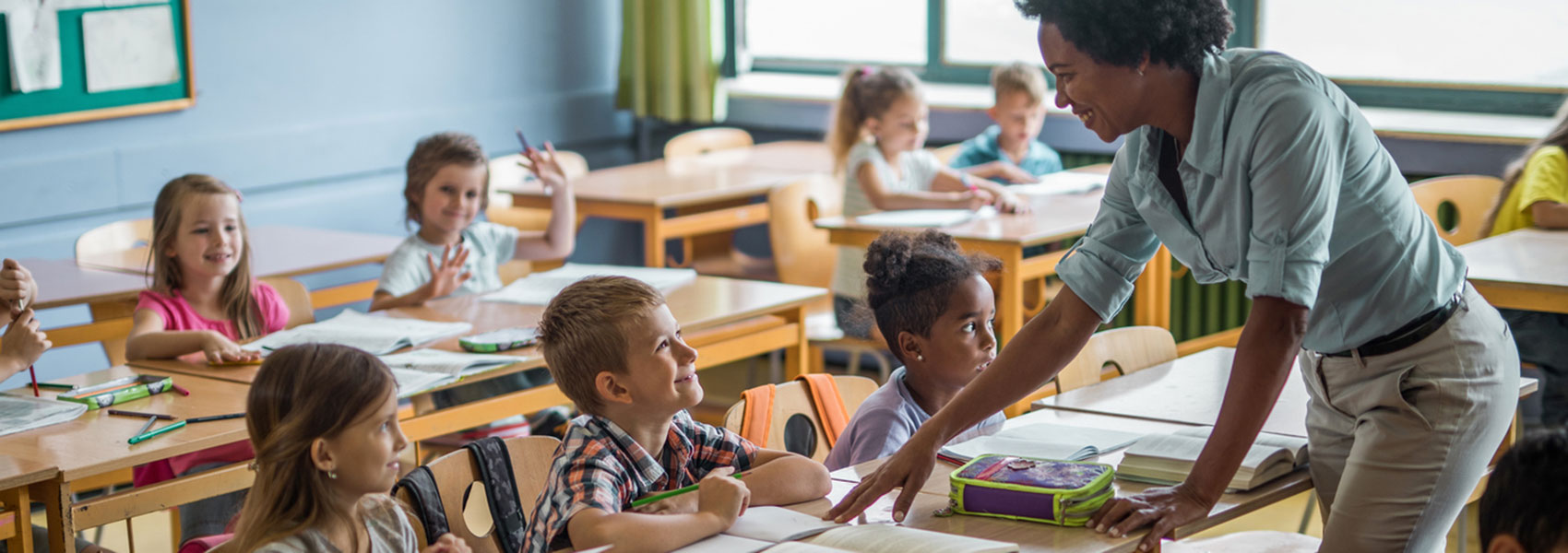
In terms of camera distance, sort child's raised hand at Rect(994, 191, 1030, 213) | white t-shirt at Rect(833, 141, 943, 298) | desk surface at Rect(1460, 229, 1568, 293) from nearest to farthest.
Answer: desk surface at Rect(1460, 229, 1568, 293) < child's raised hand at Rect(994, 191, 1030, 213) < white t-shirt at Rect(833, 141, 943, 298)

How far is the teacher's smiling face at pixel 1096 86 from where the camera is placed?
5.21ft

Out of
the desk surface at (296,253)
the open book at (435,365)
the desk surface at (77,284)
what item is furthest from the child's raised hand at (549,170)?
the open book at (435,365)

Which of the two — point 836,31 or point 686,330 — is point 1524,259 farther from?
point 836,31

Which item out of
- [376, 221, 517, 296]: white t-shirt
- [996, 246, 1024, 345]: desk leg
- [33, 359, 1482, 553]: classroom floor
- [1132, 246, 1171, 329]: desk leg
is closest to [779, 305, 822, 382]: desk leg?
[996, 246, 1024, 345]: desk leg

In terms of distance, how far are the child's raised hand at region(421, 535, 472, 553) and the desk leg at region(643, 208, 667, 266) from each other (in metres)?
2.73

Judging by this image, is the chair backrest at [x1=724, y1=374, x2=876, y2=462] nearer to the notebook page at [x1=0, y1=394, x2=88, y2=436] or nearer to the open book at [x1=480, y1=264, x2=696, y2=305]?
the open book at [x1=480, y1=264, x2=696, y2=305]

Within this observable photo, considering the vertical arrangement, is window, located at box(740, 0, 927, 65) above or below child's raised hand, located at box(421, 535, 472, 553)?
above

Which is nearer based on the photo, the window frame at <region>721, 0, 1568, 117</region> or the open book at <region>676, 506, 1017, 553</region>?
the open book at <region>676, 506, 1017, 553</region>

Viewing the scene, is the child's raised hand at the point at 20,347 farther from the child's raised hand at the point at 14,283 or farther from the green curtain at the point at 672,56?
the green curtain at the point at 672,56

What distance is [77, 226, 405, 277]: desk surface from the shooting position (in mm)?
3705

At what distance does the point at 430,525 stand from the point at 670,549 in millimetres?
380

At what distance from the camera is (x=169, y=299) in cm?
290

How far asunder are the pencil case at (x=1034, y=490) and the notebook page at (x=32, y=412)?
1.40 m

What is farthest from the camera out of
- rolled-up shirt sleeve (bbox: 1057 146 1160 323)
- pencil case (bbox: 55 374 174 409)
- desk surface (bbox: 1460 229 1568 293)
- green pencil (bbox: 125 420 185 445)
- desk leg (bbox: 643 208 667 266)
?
desk leg (bbox: 643 208 667 266)
